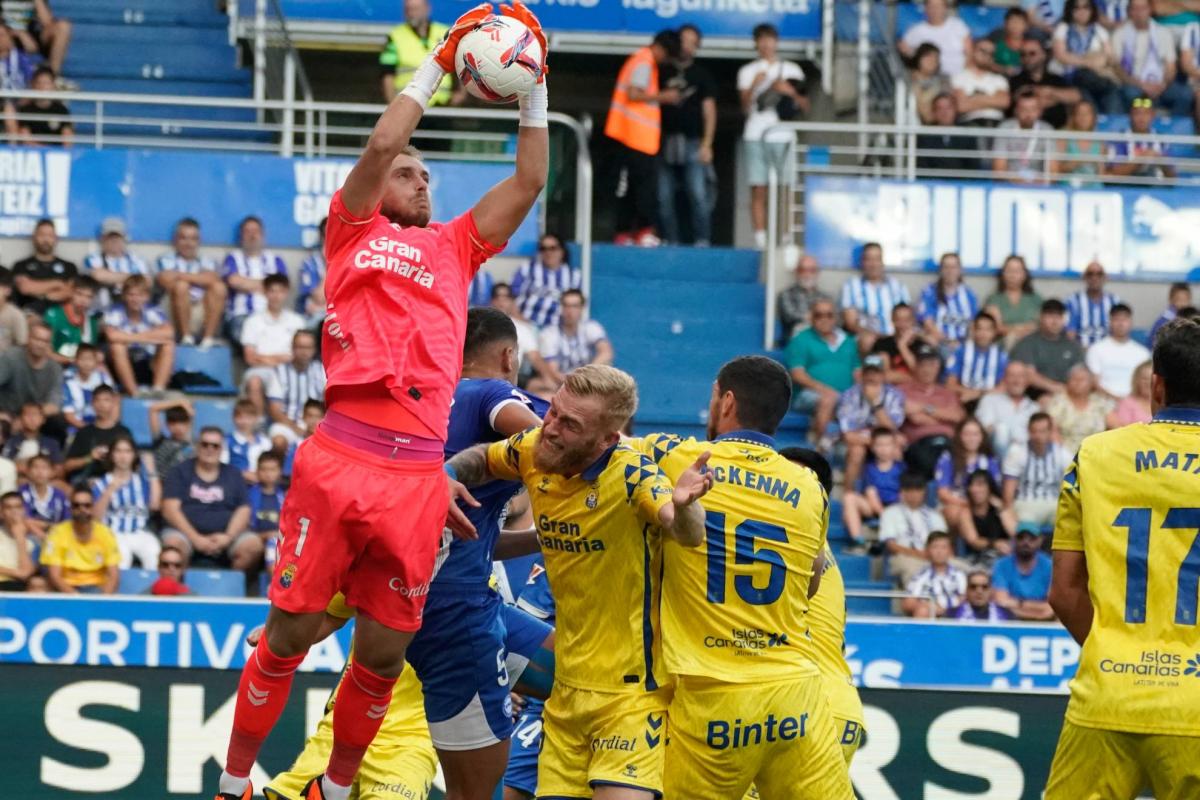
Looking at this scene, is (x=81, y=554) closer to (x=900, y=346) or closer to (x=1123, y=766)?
(x=900, y=346)

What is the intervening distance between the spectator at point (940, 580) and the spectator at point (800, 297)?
3.46 meters

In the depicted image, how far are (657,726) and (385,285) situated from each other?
1.92 metres

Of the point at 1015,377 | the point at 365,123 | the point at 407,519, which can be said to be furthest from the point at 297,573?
the point at 365,123

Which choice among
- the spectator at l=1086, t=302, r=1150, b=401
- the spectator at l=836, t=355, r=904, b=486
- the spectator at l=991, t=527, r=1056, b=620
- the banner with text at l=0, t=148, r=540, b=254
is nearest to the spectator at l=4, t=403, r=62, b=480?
the banner with text at l=0, t=148, r=540, b=254

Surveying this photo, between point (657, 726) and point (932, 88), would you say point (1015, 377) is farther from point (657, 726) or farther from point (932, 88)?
point (657, 726)

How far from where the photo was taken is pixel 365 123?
1998 cm

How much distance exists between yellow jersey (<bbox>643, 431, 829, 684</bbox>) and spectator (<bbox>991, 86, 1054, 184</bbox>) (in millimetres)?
12216

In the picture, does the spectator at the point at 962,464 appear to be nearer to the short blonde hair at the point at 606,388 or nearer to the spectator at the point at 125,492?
the spectator at the point at 125,492

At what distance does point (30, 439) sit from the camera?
14.7m

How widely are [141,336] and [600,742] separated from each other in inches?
391

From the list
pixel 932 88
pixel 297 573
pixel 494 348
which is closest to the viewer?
pixel 297 573

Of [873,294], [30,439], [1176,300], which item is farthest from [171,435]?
[1176,300]

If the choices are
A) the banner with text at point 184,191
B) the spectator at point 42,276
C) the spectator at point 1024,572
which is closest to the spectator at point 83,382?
the spectator at point 42,276

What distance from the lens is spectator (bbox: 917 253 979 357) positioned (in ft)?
57.5
